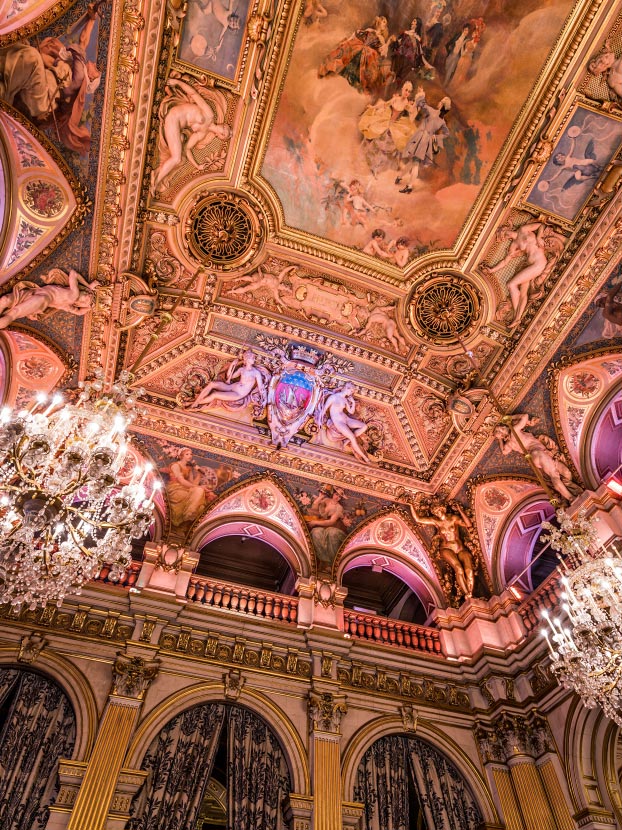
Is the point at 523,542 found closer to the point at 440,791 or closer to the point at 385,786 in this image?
the point at 440,791

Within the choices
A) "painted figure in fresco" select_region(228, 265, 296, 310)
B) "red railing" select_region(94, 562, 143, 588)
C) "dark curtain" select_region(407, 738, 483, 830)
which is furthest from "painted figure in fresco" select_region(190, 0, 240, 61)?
"dark curtain" select_region(407, 738, 483, 830)

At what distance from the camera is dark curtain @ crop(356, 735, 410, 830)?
342 inches

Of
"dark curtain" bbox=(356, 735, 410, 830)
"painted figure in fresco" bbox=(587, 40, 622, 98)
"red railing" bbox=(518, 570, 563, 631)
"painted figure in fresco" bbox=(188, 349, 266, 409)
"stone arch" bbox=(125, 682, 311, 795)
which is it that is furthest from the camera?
"painted figure in fresco" bbox=(188, 349, 266, 409)

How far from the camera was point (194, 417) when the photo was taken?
484 inches

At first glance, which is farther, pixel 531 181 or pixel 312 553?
pixel 312 553

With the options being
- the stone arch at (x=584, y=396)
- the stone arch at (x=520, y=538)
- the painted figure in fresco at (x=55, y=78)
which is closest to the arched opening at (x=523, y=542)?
the stone arch at (x=520, y=538)

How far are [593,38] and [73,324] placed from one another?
10.1 meters

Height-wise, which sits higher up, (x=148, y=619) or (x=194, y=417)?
(x=194, y=417)

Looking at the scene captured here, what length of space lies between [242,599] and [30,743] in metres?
4.01

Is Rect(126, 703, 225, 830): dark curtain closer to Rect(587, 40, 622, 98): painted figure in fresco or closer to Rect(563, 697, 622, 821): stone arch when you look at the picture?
Rect(563, 697, 622, 821): stone arch

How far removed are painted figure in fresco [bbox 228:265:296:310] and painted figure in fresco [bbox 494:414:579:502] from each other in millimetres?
5530

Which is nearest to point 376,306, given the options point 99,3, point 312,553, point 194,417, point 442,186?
point 442,186

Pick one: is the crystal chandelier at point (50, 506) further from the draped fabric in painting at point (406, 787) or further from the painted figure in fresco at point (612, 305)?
the painted figure in fresco at point (612, 305)

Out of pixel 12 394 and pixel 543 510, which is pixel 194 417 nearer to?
pixel 12 394
